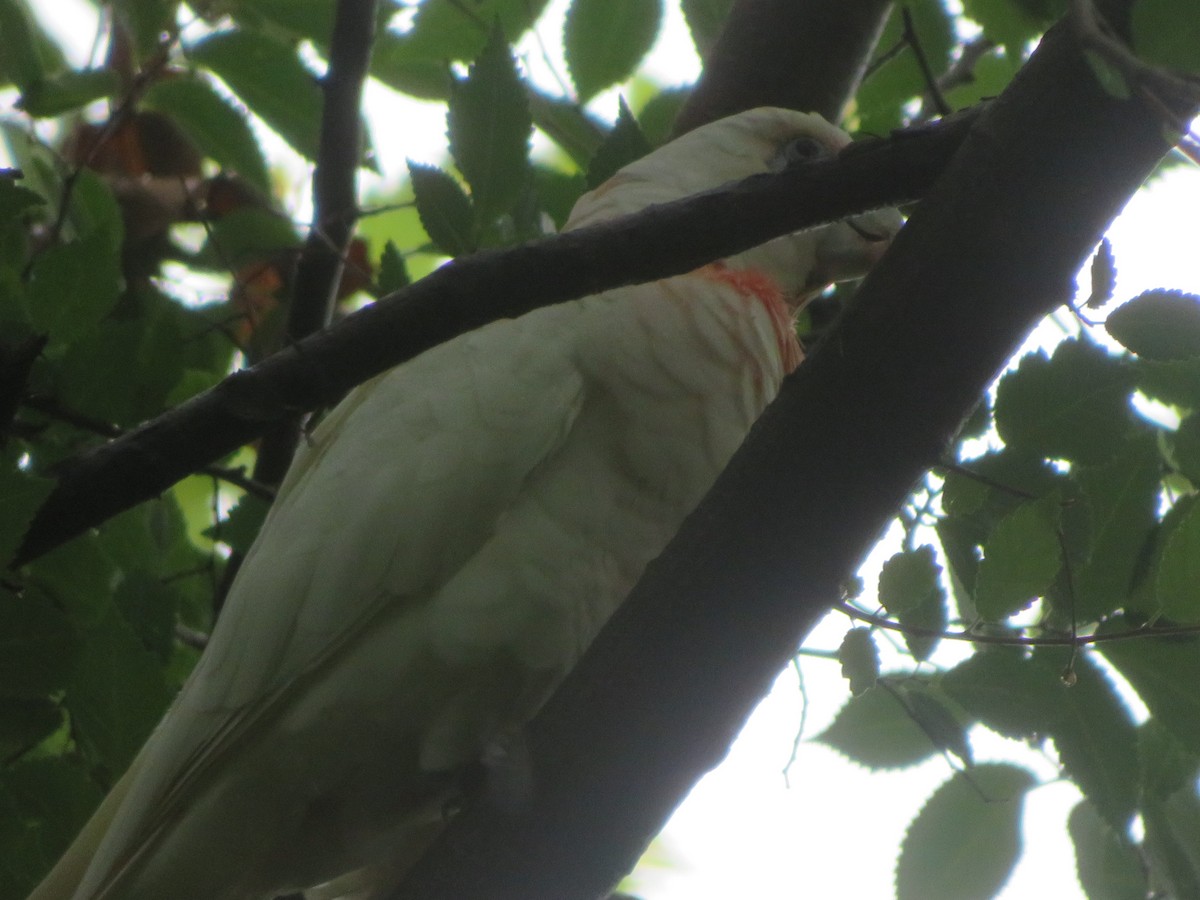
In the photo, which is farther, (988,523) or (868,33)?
(868,33)

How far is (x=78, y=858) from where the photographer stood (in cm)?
208

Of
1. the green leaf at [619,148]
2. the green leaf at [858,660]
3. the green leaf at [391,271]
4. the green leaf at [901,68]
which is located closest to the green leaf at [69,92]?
the green leaf at [391,271]

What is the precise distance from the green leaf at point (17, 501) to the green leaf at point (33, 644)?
0.30 metres

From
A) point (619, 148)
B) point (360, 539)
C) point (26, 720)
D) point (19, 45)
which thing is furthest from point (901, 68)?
point (26, 720)

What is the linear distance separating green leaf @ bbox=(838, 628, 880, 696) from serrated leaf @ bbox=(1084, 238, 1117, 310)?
54cm

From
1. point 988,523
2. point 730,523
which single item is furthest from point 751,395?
point 730,523

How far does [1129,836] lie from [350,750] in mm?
1132

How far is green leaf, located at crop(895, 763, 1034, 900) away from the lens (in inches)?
91.7

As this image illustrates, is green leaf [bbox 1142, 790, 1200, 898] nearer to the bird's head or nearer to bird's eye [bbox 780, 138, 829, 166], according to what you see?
the bird's head

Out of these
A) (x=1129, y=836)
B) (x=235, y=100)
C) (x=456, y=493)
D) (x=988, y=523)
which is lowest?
(x=1129, y=836)

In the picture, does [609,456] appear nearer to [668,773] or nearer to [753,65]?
[668,773]

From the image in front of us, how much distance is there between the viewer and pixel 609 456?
7.26ft

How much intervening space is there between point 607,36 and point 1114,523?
1479 millimetres

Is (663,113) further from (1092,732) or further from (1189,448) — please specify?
(1092,732)
